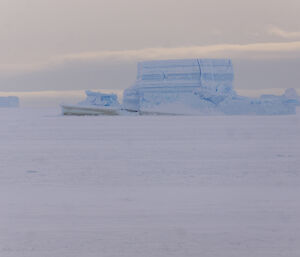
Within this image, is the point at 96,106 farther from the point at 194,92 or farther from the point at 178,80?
the point at 194,92

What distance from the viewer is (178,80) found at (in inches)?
789

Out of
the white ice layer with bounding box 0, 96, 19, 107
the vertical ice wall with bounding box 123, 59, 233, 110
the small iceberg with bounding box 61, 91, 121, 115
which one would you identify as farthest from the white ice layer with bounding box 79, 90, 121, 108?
the white ice layer with bounding box 0, 96, 19, 107

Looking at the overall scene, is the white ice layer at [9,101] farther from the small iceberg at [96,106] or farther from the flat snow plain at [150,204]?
the flat snow plain at [150,204]

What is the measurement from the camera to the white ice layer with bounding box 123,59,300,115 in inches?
763

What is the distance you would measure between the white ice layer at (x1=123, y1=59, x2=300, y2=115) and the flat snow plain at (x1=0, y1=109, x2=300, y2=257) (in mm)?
12656

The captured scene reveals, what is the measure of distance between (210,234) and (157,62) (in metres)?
18.0

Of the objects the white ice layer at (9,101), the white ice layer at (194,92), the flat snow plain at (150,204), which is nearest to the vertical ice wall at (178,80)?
the white ice layer at (194,92)

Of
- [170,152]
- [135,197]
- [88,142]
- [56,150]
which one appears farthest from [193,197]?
[88,142]

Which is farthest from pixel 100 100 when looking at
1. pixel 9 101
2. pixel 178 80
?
pixel 9 101

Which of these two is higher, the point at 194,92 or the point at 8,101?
the point at 194,92

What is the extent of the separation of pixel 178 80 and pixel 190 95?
0.88 m

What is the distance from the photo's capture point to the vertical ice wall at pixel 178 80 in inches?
779

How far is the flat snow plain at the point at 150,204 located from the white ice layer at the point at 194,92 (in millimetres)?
12656

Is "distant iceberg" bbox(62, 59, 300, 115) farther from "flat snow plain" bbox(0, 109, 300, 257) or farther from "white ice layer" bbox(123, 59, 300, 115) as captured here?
"flat snow plain" bbox(0, 109, 300, 257)
